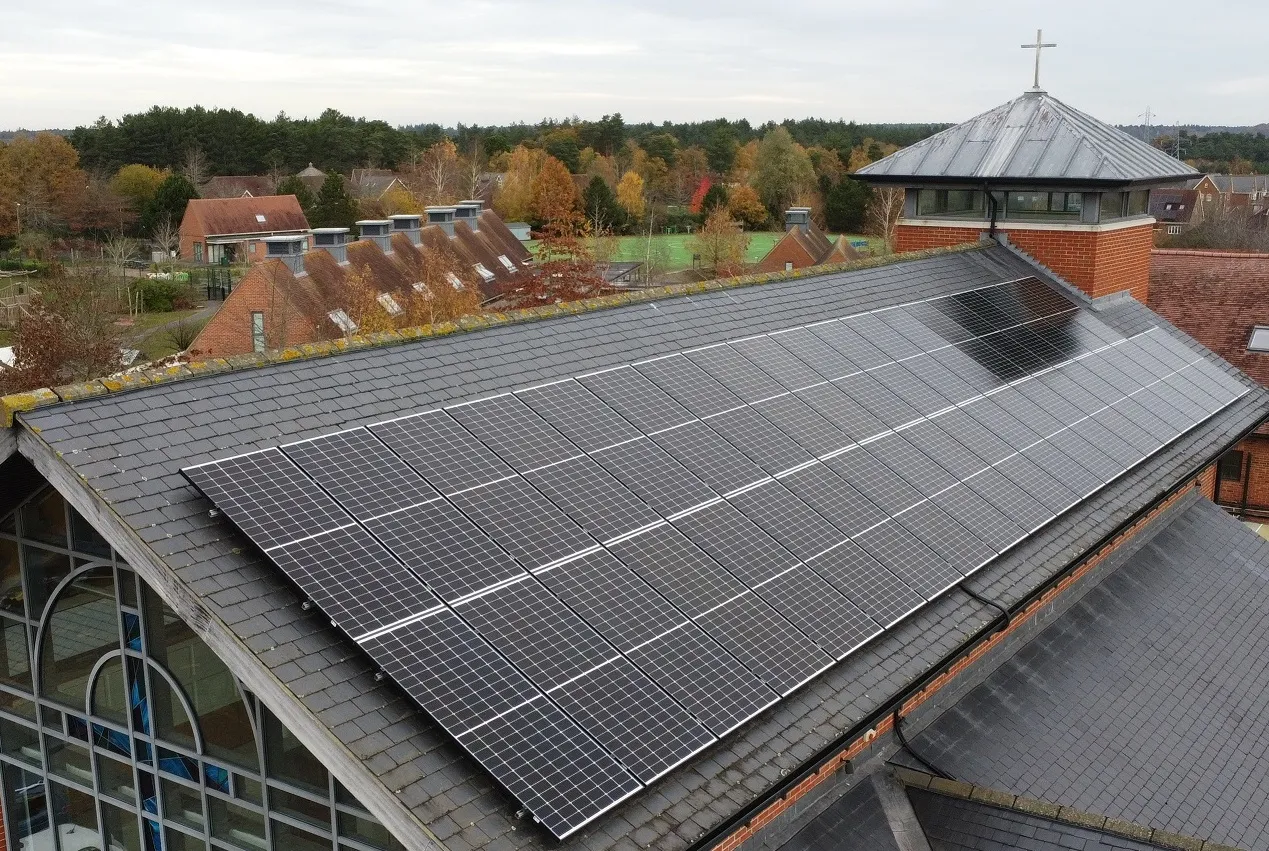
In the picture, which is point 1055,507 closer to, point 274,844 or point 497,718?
point 497,718

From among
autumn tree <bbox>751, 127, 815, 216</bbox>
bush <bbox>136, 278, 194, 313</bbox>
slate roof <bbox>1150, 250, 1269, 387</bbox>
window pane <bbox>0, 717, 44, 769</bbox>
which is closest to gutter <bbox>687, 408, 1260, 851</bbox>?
window pane <bbox>0, 717, 44, 769</bbox>

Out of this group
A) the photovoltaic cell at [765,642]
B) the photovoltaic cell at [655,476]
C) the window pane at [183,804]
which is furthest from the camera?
the photovoltaic cell at [655,476]

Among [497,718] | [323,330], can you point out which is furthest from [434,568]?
[323,330]

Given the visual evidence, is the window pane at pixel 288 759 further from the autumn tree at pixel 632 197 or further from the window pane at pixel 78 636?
the autumn tree at pixel 632 197

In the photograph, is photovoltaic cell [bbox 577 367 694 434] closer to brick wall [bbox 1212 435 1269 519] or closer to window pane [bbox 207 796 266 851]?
window pane [bbox 207 796 266 851]

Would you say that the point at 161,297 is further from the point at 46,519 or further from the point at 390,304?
the point at 46,519

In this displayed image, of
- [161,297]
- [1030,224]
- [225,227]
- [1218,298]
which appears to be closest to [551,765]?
[1030,224]

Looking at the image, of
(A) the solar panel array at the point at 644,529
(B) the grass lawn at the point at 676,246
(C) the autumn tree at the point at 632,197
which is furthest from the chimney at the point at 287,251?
(C) the autumn tree at the point at 632,197

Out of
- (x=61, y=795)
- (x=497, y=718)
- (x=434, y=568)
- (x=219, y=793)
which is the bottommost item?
(x=61, y=795)
